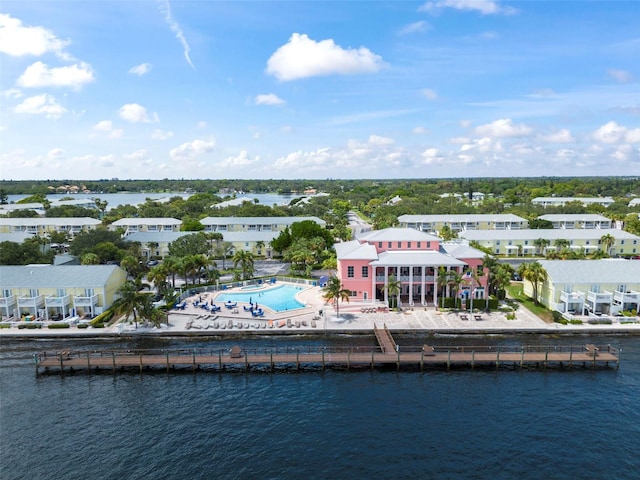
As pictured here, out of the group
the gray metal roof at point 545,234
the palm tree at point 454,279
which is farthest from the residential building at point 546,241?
the palm tree at point 454,279

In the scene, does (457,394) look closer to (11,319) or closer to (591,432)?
(591,432)

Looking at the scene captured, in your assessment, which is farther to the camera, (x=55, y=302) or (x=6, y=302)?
(x=55, y=302)

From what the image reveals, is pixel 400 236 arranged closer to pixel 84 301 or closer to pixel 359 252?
pixel 359 252

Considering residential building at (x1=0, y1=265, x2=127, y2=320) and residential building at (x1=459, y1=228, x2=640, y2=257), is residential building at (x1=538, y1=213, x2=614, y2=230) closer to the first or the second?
residential building at (x1=459, y1=228, x2=640, y2=257)

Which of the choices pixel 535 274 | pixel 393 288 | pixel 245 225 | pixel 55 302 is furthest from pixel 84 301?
pixel 245 225

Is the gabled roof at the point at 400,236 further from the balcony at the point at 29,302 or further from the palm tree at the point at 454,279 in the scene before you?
the balcony at the point at 29,302

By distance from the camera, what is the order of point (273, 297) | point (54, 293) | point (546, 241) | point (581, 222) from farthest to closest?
point (581, 222)
point (546, 241)
point (273, 297)
point (54, 293)
